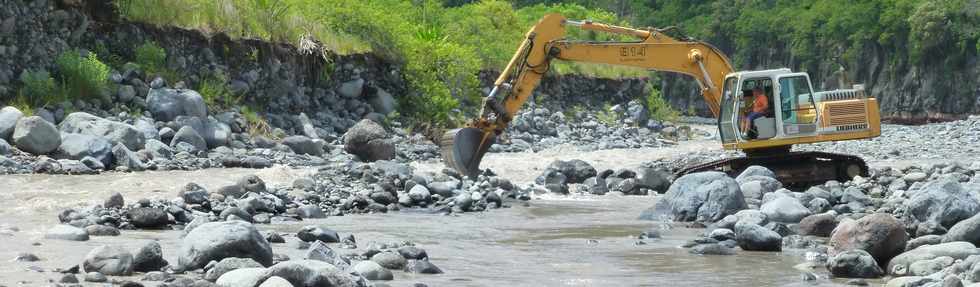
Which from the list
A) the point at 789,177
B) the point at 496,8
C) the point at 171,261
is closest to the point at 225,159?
the point at 789,177

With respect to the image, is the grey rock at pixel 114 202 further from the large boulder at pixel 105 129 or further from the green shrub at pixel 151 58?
the green shrub at pixel 151 58

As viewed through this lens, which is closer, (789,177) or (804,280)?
(804,280)

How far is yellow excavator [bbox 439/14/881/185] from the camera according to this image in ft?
57.1

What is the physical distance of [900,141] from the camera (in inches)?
1216

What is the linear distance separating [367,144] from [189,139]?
9.69ft

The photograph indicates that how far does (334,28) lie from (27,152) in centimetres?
1142

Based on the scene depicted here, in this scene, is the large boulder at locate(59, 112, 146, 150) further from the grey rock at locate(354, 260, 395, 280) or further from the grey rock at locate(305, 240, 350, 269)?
the grey rock at locate(354, 260, 395, 280)

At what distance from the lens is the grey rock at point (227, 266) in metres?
7.20

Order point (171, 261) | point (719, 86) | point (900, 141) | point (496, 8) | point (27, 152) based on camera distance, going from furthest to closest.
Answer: point (496, 8)
point (900, 141)
point (719, 86)
point (27, 152)
point (171, 261)

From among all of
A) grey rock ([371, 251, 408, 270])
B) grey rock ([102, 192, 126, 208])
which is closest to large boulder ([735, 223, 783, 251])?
grey rock ([371, 251, 408, 270])

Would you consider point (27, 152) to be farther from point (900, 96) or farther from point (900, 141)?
point (900, 96)

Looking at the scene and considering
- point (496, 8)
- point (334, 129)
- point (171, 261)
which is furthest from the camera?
point (496, 8)

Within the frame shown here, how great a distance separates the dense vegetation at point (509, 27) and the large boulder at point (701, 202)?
37.9 feet

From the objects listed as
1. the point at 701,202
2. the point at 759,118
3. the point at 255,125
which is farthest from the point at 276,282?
the point at 255,125
